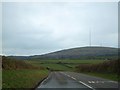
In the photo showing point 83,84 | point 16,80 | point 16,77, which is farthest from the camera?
point 83,84

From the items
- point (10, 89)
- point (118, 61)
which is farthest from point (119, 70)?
point (10, 89)

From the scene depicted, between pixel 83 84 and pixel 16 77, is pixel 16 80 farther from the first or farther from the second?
pixel 83 84

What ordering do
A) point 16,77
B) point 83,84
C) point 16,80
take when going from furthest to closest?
point 83,84 < point 16,77 < point 16,80

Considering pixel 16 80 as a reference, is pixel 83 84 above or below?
Answer: below

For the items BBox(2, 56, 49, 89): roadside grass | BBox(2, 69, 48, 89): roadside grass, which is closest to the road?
BBox(2, 69, 48, 89): roadside grass

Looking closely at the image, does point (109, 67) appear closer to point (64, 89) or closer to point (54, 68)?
point (64, 89)

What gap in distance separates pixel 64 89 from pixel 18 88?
400 centimetres

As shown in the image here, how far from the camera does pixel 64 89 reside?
24.6m

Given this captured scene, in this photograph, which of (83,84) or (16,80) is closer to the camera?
(16,80)

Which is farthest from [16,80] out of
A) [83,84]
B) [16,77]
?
[83,84]

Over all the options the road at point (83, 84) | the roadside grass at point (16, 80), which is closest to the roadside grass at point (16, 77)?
the roadside grass at point (16, 80)

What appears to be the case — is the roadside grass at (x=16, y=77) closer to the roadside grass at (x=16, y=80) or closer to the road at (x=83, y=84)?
the roadside grass at (x=16, y=80)

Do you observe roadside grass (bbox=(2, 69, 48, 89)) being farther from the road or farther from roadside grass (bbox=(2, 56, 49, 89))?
the road

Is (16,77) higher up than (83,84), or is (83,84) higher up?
(16,77)
